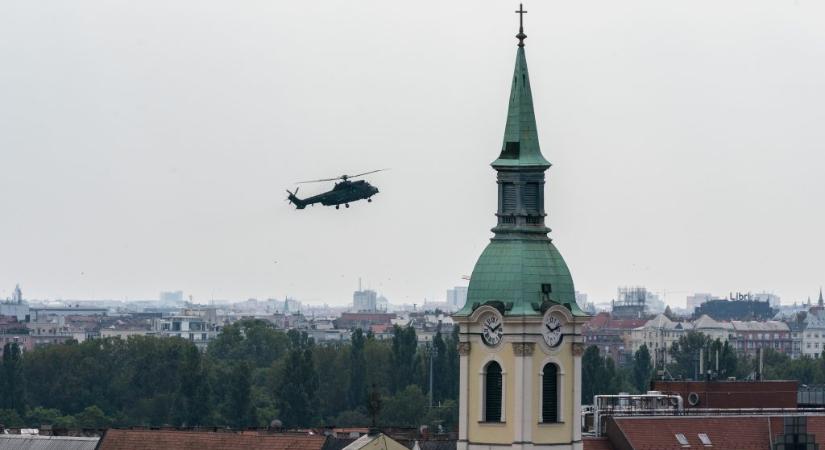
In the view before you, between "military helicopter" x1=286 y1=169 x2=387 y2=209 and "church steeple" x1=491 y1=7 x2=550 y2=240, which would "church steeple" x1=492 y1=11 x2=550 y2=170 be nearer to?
"church steeple" x1=491 y1=7 x2=550 y2=240

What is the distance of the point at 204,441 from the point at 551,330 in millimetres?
21513

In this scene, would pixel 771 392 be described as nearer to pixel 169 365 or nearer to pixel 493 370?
pixel 493 370

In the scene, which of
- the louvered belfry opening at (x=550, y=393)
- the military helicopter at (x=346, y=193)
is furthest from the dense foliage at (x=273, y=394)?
the louvered belfry opening at (x=550, y=393)

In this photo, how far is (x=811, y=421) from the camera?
9550 centimetres

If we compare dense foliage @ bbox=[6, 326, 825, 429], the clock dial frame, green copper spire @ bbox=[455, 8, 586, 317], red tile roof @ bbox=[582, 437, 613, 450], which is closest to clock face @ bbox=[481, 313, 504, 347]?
green copper spire @ bbox=[455, 8, 586, 317]

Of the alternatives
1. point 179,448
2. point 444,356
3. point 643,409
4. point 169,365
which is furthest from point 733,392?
point 169,365

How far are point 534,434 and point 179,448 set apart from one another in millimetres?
21933

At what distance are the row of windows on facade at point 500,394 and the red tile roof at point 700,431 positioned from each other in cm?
2069

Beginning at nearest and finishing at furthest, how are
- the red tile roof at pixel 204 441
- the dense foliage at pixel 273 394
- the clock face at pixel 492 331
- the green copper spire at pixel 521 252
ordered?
the clock face at pixel 492 331 < the green copper spire at pixel 521 252 < the red tile roof at pixel 204 441 < the dense foliage at pixel 273 394

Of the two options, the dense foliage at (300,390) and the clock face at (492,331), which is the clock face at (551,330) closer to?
the clock face at (492,331)

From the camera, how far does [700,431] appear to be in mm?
93188

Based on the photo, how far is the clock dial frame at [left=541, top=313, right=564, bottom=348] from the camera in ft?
229

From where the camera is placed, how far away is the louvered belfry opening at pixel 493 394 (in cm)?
6975

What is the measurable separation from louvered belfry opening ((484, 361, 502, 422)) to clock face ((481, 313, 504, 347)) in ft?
1.62
